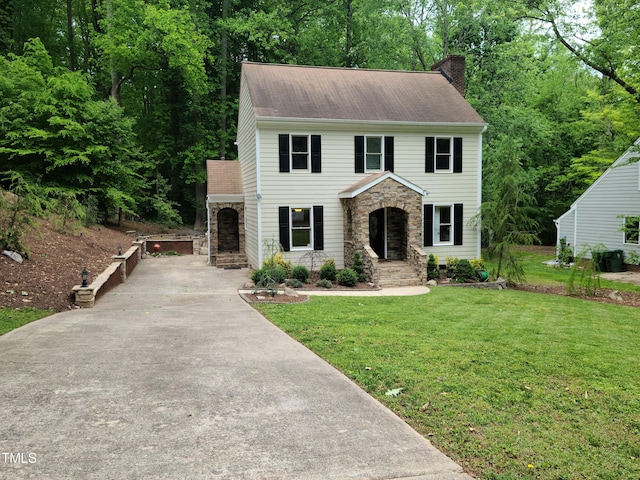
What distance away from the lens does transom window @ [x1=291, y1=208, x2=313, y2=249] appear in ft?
54.0

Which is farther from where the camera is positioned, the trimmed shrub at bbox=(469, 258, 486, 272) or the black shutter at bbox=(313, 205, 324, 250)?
the trimmed shrub at bbox=(469, 258, 486, 272)

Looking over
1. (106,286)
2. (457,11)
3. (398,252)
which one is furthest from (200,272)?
(457,11)

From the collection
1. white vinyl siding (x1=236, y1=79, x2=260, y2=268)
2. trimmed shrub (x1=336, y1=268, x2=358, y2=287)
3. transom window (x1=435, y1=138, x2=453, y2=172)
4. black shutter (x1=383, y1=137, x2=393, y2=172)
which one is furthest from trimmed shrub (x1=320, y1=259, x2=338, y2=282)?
transom window (x1=435, y1=138, x2=453, y2=172)

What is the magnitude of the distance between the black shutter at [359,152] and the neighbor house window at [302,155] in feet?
4.55

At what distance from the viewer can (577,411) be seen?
4.61m

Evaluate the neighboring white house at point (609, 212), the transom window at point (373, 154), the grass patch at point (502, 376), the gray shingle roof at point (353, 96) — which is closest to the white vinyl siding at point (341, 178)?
the transom window at point (373, 154)

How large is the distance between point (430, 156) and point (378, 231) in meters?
3.41

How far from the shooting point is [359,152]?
16.8 m

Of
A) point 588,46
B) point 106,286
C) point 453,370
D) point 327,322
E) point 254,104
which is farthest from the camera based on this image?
point 254,104

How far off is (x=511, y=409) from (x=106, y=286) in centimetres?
1034

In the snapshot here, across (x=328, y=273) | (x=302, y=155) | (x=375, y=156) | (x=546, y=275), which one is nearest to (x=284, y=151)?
(x=302, y=155)

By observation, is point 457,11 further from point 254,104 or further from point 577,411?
point 577,411

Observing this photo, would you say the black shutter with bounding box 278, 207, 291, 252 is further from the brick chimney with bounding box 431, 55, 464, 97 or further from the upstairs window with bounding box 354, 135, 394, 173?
the brick chimney with bounding box 431, 55, 464, 97

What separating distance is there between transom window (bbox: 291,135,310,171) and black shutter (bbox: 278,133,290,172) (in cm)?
24
